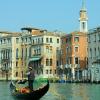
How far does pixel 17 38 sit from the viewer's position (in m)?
66.0

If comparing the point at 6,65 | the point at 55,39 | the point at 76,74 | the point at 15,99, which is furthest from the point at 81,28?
the point at 15,99

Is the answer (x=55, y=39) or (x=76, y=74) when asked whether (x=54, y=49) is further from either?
(x=76, y=74)

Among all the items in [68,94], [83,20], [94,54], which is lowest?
[68,94]

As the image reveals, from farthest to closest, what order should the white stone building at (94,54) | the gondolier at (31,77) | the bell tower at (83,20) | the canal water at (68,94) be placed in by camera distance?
1. the bell tower at (83,20)
2. the white stone building at (94,54)
3. the canal water at (68,94)
4. the gondolier at (31,77)

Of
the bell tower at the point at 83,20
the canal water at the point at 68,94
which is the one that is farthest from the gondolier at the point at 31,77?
the bell tower at the point at 83,20

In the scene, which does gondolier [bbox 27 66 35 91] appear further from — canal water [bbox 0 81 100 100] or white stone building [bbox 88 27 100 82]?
white stone building [bbox 88 27 100 82]

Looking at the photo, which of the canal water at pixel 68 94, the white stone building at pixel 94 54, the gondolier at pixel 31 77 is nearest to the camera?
the gondolier at pixel 31 77

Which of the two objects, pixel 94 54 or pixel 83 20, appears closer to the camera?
pixel 94 54

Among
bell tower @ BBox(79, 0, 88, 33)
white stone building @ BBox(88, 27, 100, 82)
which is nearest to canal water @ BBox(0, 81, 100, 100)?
white stone building @ BBox(88, 27, 100, 82)

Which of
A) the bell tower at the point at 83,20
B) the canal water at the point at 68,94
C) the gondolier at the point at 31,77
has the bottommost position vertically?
the canal water at the point at 68,94

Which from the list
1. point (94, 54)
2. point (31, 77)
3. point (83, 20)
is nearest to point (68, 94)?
point (31, 77)

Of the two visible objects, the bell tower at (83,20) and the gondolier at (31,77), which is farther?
the bell tower at (83,20)

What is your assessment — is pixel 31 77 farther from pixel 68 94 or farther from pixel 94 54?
pixel 94 54

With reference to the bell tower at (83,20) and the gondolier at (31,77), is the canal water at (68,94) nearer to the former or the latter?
the gondolier at (31,77)
